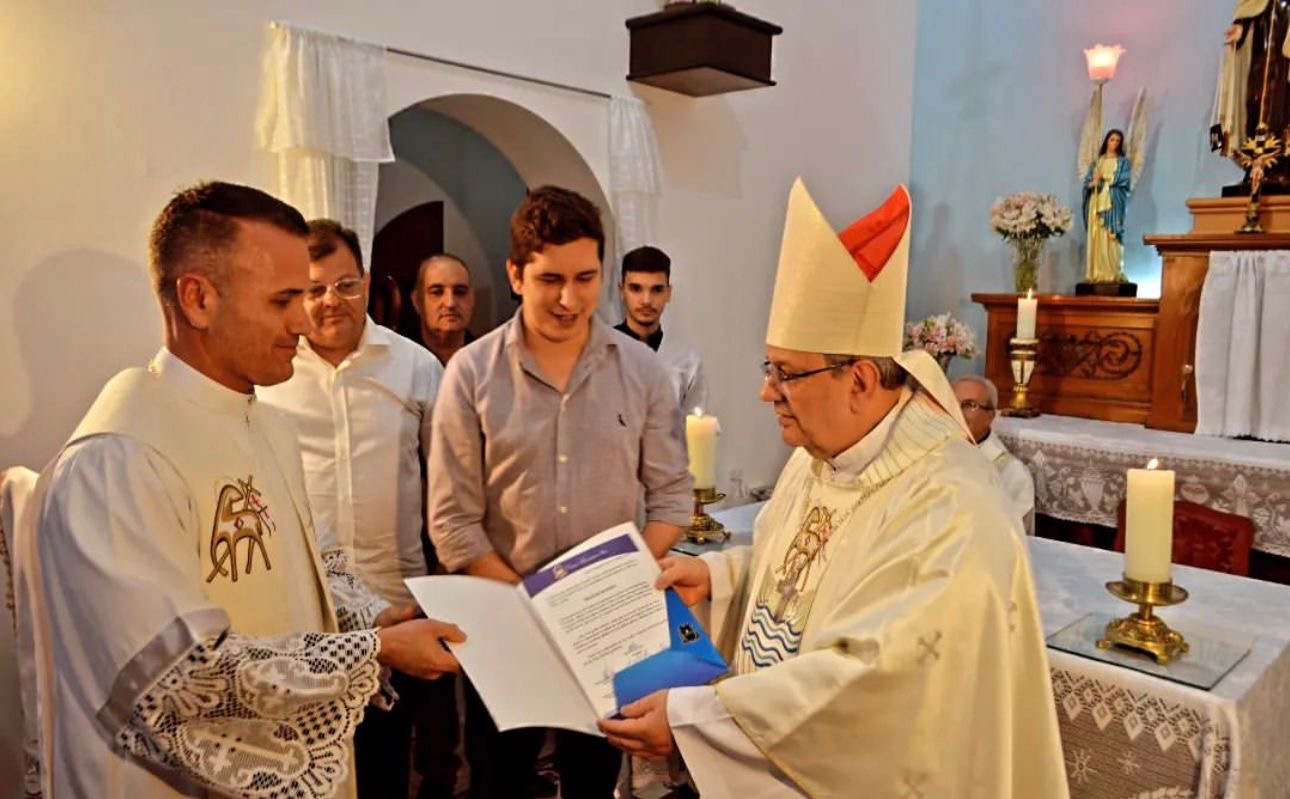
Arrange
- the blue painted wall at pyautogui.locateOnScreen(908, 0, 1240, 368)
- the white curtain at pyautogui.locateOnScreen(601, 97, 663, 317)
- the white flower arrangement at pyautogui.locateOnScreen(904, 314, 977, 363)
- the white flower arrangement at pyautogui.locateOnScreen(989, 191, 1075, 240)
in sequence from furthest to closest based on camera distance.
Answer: the blue painted wall at pyautogui.locateOnScreen(908, 0, 1240, 368) → the white flower arrangement at pyautogui.locateOnScreen(989, 191, 1075, 240) → the white flower arrangement at pyautogui.locateOnScreen(904, 314, 977, 363) → the white curtain at pyautogui.locateOnScreen(601, 97, 663, 317)

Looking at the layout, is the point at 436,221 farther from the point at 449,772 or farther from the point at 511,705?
the point at 511,705

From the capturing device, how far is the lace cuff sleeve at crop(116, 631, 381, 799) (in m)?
1.35

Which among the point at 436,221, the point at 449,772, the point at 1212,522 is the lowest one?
the point at 449,772

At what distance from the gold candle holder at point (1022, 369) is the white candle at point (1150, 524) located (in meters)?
3.32

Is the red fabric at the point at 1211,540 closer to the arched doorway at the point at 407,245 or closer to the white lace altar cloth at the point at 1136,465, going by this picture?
the white lace altar cloth at the point at 1136,465

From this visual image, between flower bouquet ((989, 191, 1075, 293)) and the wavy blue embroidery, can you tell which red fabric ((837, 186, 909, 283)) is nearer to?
the wavy blue embroidery

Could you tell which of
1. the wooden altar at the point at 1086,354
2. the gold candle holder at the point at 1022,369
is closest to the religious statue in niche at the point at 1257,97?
the wooden altar at the point at 1086,354

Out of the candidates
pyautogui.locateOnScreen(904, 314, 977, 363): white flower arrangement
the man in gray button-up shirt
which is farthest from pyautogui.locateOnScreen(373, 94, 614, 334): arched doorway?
the man in gray button-up shirt

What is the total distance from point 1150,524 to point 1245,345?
10.7ft

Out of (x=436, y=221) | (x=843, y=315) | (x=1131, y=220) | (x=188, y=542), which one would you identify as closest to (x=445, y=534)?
(x=188, y=542)

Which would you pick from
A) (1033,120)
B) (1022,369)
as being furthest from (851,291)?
(1033,120)

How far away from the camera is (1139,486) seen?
2.06 metres

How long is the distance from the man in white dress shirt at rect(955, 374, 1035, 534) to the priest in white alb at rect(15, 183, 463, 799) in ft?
10.1

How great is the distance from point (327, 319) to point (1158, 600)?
2.06 metres
